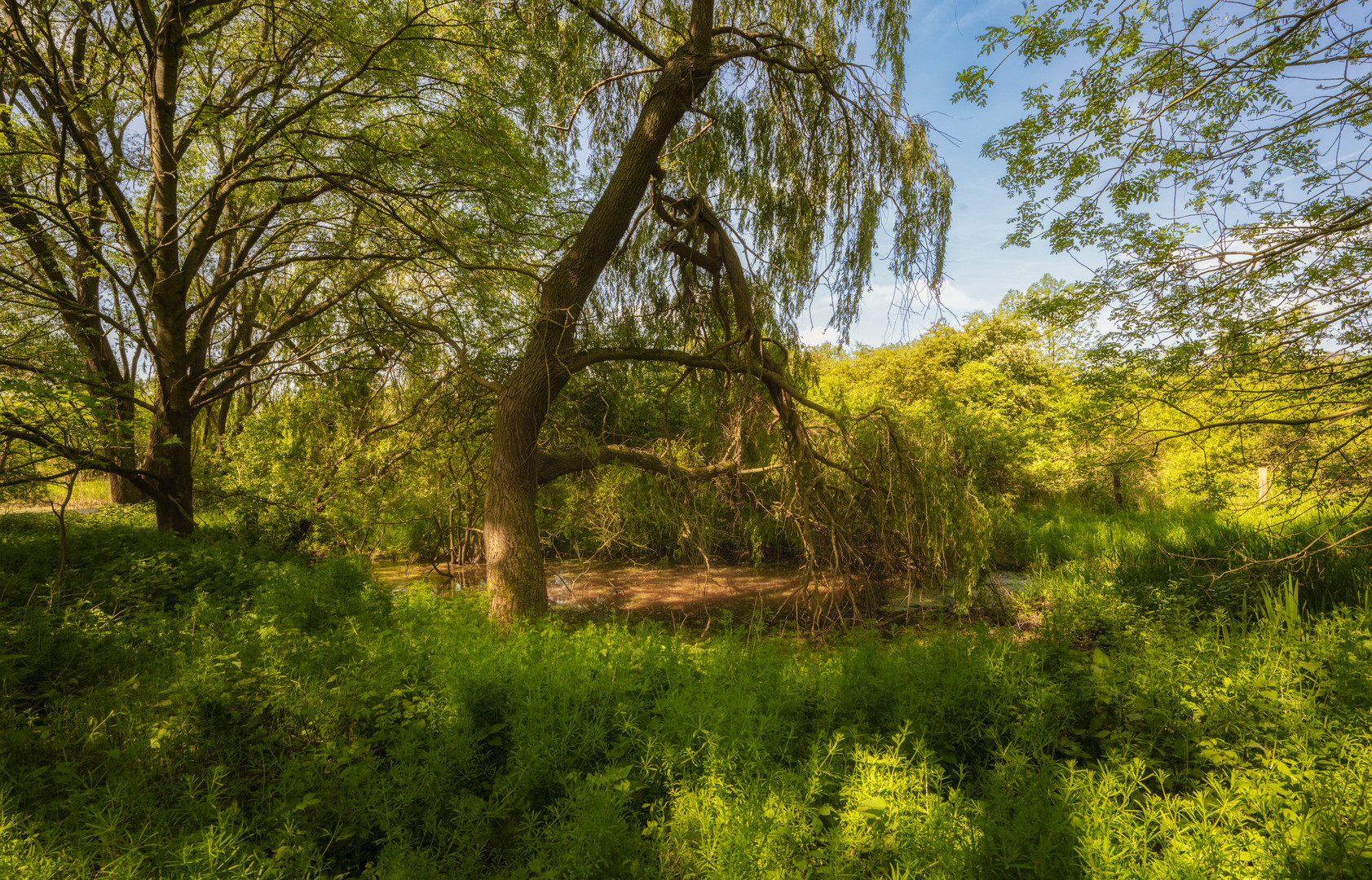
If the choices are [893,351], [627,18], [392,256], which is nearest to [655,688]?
[392,256]

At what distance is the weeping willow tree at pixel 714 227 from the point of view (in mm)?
5207

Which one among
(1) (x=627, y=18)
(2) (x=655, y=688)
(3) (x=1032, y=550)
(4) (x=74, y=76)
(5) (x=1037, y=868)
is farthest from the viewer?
(3) (x=1032, y=550)

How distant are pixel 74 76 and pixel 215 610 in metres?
5.89

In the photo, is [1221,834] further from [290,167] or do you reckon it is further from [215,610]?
[290,167]

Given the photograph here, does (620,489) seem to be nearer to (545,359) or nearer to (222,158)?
(545,359)

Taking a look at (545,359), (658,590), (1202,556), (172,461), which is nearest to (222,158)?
(172,461)

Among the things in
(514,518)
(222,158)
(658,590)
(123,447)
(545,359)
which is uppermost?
(222,158)

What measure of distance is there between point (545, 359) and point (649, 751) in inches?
132

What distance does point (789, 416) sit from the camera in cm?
568

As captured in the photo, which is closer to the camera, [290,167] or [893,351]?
[290,167]

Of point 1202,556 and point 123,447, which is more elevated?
point 123,447

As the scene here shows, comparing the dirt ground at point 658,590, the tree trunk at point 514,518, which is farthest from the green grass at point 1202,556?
the tree trunk at point 514,518

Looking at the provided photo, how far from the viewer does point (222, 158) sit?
6723 millimetres

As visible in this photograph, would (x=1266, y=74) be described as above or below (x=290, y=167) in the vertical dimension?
below
